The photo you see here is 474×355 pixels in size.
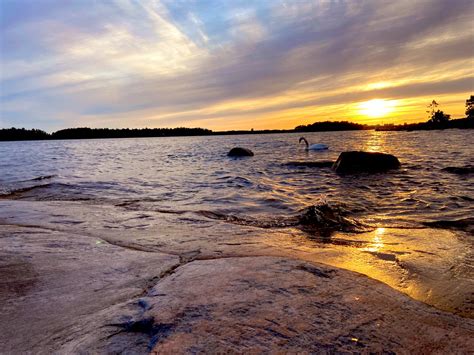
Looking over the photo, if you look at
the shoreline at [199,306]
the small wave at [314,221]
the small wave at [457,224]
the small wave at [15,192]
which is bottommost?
the small wave at [457,224]

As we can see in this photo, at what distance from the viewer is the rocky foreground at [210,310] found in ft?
5.07

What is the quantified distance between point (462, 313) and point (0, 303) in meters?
3.11

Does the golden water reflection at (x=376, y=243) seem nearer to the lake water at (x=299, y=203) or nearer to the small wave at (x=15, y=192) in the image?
the lake water at (x=299, y=203)

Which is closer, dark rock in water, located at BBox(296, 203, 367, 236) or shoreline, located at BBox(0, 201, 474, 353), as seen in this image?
shoreline, located at BBox(0, 201, 474, 353)

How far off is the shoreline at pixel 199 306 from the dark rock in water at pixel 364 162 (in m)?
9.59

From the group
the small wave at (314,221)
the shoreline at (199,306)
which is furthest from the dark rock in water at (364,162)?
the shoreline at (199,306)

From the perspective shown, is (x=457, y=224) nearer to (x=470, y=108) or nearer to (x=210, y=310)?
(x=210, y=310)

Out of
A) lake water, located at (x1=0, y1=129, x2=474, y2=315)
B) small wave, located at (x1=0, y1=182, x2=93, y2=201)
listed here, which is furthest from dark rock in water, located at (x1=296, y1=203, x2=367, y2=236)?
small wave, located at (x1=0, y1=182, x2=93, y2=201)

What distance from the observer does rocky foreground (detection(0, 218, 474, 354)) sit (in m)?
1.54

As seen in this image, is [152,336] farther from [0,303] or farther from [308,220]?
[308,220]

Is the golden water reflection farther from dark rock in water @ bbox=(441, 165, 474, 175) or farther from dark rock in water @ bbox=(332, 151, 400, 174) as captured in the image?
dark rock in water @ bbox=(332, 151, 400, 174)

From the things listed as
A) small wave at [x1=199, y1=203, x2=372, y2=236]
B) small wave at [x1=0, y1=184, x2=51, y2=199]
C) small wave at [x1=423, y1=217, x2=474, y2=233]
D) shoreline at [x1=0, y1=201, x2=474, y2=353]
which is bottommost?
small wave at [x1=423, y1=217, x2=474, y2=233]

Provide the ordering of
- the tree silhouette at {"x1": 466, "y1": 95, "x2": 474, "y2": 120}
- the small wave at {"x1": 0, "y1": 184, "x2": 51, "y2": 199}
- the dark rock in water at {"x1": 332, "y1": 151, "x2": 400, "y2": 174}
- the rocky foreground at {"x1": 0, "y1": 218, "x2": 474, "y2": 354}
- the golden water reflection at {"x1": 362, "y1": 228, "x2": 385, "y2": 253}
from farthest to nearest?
the tree silhouette at {"x1": 466, "y1": 95, "x2": 474, "y2": 120} → the dark rock in water at {"x1": 332, "y1": 151, "x2": 400, "y2": 174} → the small wave at {"x1": 0, "y1": 184, "x2": 51, "y2": 199} → the golden water reflection at {"x1": 362, "y1": 228, "x2": 385, "y2": 253} → the rocky foreground at {"x1": 0, "y1": 218, "x2": 474, "y2": 354}

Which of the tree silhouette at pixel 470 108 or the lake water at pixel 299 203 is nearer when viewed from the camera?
the lake water at pixel 299 203
